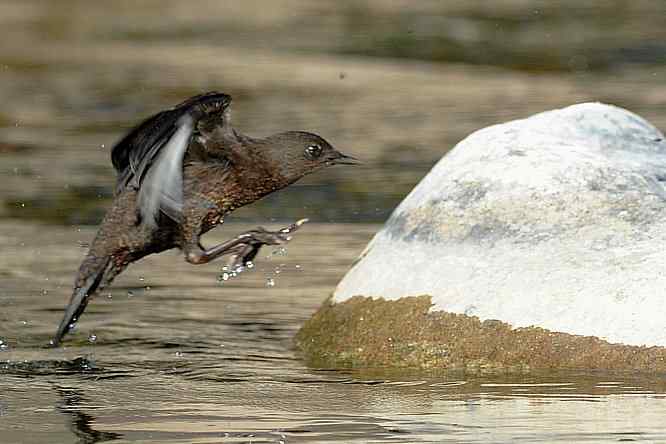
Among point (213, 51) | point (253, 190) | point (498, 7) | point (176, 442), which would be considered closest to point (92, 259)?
point (253, 190)

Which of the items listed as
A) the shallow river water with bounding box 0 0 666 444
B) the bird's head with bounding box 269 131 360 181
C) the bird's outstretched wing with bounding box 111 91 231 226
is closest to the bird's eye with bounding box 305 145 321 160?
the bird's head with bounding box 269 131 360 181

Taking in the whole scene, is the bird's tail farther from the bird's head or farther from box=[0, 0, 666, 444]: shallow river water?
the bird's head

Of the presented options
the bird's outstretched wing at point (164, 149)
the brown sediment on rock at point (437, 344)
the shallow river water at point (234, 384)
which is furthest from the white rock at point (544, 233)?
the bird's outstretched wing at point (164, 149)

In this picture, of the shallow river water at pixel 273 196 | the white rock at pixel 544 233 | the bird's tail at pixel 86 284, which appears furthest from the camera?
the bird's tail at pixel 86 284

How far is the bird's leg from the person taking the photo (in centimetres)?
723

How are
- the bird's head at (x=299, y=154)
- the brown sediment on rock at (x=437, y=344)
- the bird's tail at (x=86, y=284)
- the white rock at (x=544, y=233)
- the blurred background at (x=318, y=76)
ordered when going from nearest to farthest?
the brown sediment on rock at (x=437, y=344)
the white rock at (x=544, y=233)
the bird's head at (x=299, y=154)
the bird's tail at (x=86, y=284)
the blurred background at (x=318, y=76)

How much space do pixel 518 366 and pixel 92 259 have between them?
1.99 metres

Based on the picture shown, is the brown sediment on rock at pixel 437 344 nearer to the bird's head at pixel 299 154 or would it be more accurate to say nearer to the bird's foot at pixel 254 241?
the bird's foot at pixel 254 241

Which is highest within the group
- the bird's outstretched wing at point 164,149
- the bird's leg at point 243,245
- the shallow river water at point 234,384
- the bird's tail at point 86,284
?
the bird's outstretched wing at point 164,149

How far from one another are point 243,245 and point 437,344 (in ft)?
2.95

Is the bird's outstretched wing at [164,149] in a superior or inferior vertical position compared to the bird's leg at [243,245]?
superior

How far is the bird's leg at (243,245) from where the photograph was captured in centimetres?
723

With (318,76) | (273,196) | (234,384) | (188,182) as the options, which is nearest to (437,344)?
Result: (234,384)

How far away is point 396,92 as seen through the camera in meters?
16.2
